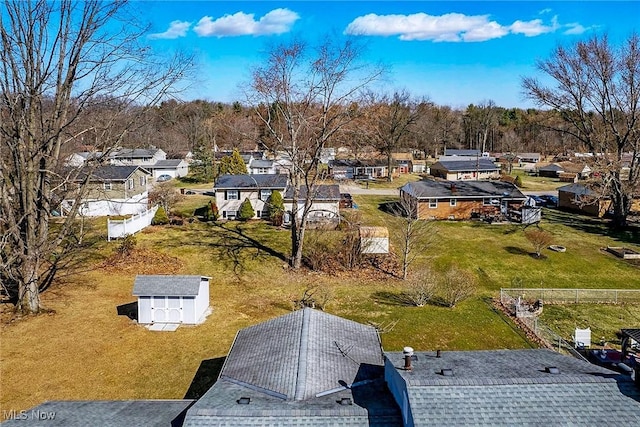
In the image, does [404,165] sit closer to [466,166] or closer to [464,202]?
[466,166]

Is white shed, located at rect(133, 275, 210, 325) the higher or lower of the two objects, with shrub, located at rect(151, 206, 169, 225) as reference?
lower

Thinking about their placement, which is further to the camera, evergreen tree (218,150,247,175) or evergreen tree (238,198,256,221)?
evergreen tree (218,150,247,175)

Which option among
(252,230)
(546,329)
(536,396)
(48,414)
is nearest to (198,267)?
(252,230)

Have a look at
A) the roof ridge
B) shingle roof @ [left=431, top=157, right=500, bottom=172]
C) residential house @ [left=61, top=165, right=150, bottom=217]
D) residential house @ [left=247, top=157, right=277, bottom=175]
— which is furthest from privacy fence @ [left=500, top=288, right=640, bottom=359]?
residential house @ [left=247, top=157, right=277, bottom=175]

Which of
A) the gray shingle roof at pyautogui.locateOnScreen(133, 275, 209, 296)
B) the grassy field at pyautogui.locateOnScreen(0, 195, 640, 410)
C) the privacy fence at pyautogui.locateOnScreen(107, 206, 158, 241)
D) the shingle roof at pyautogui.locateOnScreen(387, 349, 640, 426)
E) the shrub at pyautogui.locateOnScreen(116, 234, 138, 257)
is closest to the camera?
the shingle roof at pyautogui.locateOnScreen(387, 349, 640, 426)

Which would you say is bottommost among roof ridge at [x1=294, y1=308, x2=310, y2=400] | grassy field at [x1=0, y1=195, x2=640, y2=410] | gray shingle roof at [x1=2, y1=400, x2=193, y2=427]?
grassy field at [x1=0, y1=195, x2=640, y2=410]

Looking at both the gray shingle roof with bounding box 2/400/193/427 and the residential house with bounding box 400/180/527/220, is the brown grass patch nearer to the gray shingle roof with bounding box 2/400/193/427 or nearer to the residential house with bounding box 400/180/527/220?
the gray shingle roof with bounding box 2/400/193/427

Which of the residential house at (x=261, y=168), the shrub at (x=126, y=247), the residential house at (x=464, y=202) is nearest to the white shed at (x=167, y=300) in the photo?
the shrub at (x=126, y=247)

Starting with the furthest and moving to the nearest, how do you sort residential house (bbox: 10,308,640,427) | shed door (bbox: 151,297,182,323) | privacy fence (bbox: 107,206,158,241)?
privacy fence (bbox: 107,206,158,241)
shed door (bbox: 151,297,182,323)
residential house (bbox: 10,308,640,427)
